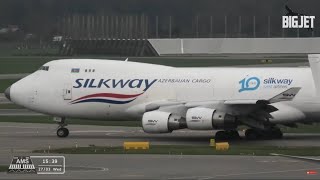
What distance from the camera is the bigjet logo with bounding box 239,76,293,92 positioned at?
44.0 meters

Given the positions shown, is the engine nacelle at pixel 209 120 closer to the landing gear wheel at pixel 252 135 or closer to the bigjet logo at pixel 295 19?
the landing gear wheel at pixel 252 135

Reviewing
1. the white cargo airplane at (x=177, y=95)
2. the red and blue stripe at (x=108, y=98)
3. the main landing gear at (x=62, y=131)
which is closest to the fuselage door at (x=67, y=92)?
the white cargo airplane at (x=177, y=95)

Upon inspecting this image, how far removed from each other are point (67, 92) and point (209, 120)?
7917mm

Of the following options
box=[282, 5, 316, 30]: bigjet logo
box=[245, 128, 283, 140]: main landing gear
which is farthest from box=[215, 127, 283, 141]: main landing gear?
box=[282, 5, 316, 30]: bigjet logo

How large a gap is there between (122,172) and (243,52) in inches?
3240

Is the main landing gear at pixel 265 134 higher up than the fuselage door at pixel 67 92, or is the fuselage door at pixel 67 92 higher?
the fuselage door at pixel 67 92

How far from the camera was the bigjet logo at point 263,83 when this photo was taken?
44000mm

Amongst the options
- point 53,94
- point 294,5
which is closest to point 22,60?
point 294,5

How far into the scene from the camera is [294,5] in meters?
74.2

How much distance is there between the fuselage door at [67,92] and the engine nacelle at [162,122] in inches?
191

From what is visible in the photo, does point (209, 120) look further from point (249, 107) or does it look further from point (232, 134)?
point (232, 134)

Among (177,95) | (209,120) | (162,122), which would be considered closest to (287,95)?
(209,120)

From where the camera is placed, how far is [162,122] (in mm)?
43156

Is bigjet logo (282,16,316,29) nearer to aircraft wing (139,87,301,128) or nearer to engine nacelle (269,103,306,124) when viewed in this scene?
engine nacelle (269,103,306,124)
